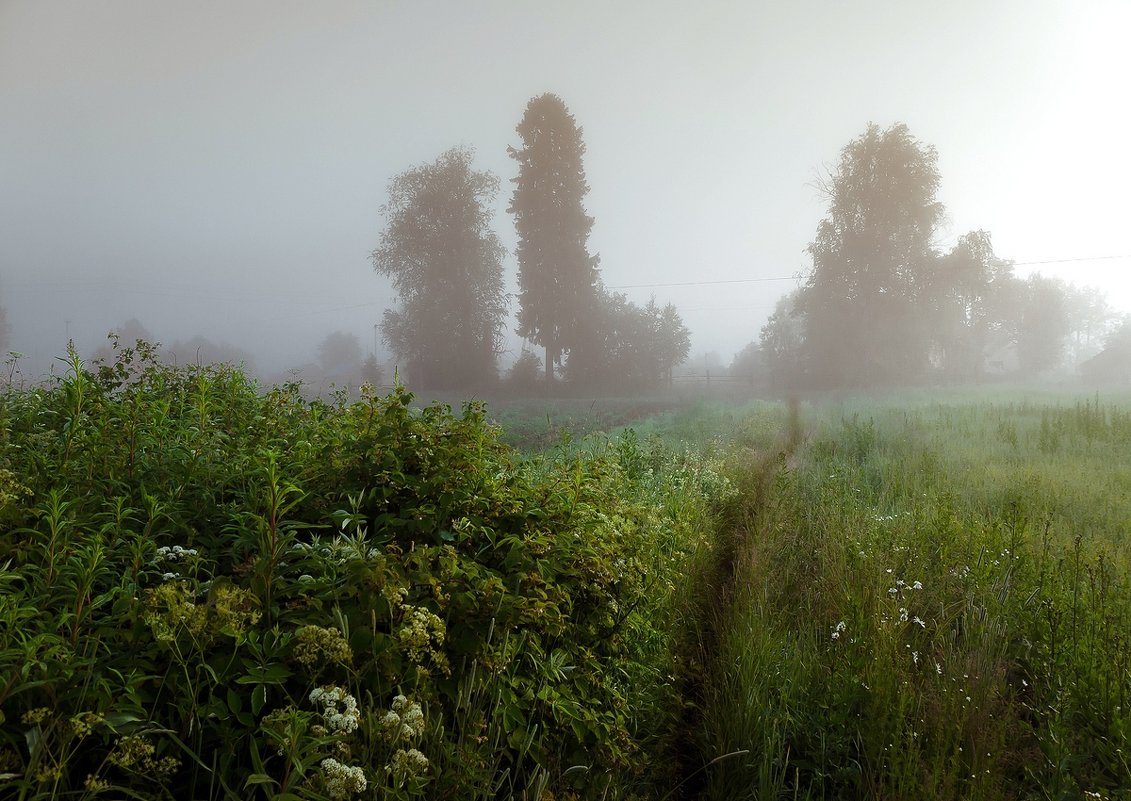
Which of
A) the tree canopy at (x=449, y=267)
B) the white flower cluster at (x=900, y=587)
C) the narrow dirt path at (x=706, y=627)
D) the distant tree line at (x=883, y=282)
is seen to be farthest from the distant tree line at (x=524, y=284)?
the white flower cluster at (x=900, y=587)

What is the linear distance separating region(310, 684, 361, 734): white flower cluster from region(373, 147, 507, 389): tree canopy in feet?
51.5

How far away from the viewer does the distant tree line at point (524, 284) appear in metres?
17.5

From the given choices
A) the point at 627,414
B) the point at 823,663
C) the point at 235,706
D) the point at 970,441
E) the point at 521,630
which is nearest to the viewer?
the point at 235,706

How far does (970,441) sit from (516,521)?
11698 mm

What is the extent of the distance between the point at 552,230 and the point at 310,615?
27954 millimetres

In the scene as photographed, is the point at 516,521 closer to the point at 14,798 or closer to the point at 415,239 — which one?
the point at 14,798

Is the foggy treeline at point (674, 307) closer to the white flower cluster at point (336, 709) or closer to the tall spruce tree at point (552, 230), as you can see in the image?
the tall spruce tree at point (552, 230)

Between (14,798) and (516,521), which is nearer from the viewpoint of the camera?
(14,798)

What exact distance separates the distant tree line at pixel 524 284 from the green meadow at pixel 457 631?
477 inches

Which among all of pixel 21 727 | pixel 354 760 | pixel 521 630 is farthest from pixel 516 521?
pixel 21 727

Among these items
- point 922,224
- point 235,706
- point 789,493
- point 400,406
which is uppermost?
point 922,224

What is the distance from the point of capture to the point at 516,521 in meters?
2.62

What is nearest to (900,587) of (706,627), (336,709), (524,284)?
(706,627)

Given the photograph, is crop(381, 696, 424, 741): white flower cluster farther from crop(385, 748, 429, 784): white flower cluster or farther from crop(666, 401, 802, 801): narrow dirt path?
crop(666, 401, 802, 801): narrow dirt path
